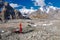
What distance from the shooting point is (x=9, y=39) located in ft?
39.3

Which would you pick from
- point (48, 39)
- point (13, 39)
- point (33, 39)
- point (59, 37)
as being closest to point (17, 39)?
point (13, 39)

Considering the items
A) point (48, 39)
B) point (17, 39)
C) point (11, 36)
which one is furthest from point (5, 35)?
point (48, 39)

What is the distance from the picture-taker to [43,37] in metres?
12.4

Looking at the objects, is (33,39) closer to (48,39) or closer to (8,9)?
(48,39)

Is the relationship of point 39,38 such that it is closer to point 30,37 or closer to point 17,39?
Answer: point 30,37

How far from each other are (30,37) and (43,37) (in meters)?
0.85

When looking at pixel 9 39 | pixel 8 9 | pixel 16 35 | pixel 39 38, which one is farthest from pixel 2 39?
pixel 8 9

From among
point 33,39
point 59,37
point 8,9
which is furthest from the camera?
point 8,9

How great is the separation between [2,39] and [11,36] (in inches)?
43.2

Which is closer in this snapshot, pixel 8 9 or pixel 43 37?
pixel 43 37

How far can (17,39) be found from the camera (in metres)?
12.0

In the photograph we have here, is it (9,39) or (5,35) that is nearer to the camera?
(9,39)

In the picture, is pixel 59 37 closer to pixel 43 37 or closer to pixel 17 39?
pixel 43 37

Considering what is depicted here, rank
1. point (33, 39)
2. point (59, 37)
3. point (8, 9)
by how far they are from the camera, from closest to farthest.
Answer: point (33, 39) → point (59, 37) → point (8, 9)
